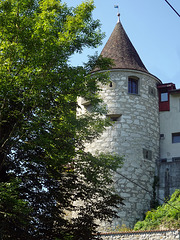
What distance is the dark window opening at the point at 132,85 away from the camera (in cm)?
2328

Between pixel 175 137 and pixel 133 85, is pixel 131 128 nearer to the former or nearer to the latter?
pixel 133 85

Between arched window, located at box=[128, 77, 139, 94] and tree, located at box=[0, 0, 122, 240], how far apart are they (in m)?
8.37

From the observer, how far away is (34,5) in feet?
48.9

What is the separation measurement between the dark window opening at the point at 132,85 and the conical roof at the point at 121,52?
0.62m

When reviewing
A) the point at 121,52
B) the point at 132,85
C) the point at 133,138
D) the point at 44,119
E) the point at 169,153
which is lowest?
the point at 44,119

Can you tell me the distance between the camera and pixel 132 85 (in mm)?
23422

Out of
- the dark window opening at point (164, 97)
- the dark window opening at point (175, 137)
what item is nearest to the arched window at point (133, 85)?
the dark window opening at point (164, 97)

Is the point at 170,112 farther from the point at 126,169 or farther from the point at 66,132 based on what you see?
the point at 66,132

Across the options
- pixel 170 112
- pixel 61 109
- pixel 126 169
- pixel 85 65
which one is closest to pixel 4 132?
pixel 61 109

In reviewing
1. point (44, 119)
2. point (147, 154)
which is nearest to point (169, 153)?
point (147, 154)

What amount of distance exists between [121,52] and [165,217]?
945 centimetres

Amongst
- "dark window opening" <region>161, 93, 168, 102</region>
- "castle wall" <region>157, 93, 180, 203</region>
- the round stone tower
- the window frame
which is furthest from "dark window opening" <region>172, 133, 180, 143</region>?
the window frame

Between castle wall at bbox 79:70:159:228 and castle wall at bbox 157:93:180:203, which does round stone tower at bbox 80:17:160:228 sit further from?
castle wall at bbox 157:93:180:203

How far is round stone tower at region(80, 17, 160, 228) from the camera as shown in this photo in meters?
21.0
